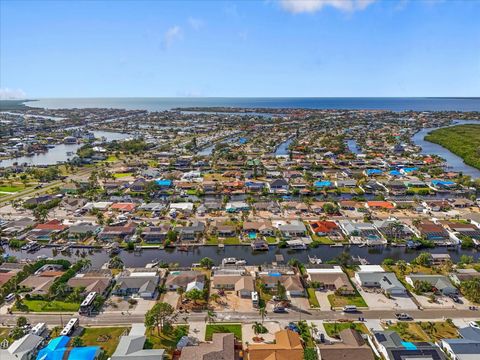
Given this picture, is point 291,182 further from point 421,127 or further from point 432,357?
point 421,127

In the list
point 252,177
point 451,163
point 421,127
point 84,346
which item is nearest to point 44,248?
point 84,346

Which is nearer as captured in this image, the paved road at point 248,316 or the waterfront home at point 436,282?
the paved road at point 248,316

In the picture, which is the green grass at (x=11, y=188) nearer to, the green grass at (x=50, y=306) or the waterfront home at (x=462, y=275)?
the green grass at (x=50, y=306)

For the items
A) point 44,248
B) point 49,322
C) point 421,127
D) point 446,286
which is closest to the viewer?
point 49,322

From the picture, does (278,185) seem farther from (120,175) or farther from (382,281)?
(120,175)

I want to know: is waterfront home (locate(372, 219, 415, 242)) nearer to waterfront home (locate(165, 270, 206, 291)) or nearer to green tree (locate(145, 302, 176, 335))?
waterfront home (locate(165, 270, 206, 291))

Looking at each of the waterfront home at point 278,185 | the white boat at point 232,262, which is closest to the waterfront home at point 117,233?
the white boat at point 232,262
